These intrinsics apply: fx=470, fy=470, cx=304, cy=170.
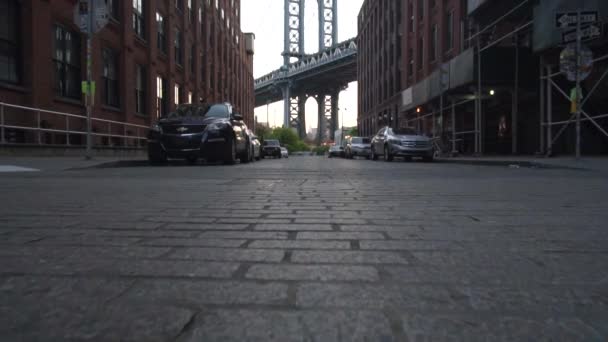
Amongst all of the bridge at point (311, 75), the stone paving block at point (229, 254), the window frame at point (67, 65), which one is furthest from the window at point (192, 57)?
the bridge at point (311, 75)

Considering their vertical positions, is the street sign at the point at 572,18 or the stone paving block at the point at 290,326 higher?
the street sign at the point at 572,18

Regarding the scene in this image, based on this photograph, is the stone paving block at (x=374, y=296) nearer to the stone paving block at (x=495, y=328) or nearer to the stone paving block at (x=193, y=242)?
the stone paving block at (x=495, y=328)

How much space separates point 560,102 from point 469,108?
514cm

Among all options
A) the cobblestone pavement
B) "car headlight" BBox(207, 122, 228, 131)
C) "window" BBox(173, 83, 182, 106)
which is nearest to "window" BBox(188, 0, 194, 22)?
"window" BBox(173, 83, 182, 106)

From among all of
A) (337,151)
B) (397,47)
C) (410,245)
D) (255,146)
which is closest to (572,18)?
(410,245)

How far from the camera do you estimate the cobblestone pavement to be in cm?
116

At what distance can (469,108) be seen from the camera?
21.7m

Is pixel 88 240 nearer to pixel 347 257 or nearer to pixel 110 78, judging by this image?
pixel 347 257

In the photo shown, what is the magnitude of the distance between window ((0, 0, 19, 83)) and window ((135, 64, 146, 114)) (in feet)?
25.5

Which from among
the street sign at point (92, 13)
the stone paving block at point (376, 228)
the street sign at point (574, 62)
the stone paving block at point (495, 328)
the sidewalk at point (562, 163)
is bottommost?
the stone paving block at point (495, 328)

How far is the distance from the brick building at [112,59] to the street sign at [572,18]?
42.9ft

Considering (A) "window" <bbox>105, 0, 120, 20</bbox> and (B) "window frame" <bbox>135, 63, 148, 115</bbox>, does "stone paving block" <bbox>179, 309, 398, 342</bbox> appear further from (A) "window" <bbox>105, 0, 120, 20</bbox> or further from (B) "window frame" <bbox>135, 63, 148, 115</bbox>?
(B) "window frame" <bbox>135, 63, 148, 115</bbox>

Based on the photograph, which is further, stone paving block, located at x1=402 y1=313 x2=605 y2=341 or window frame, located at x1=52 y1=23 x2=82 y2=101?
window frame, located at x1=52 y1=23 x2=82 y2=101

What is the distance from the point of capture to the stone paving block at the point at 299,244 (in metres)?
2.09
